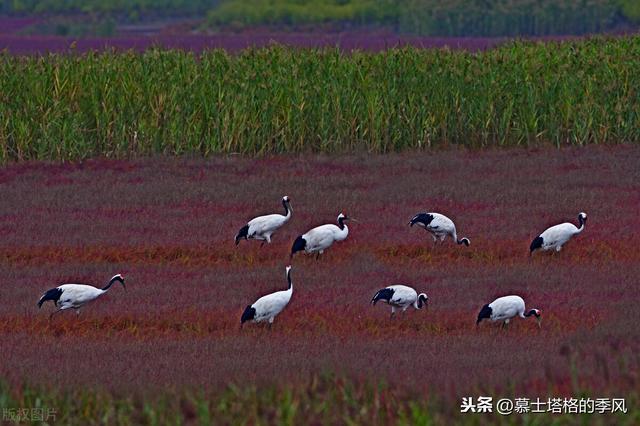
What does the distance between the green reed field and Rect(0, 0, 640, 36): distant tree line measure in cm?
2960

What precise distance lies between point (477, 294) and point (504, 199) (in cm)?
737

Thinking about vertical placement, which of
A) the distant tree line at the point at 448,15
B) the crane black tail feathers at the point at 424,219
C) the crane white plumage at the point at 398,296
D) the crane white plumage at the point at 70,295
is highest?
the crane white plumage at the point at 70,295

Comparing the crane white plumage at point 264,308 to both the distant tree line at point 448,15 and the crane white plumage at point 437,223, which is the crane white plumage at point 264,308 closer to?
the crane white plumage at point 437,223

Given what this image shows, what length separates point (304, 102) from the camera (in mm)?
28531

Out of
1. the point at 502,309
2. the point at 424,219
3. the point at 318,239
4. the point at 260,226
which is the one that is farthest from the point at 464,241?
the point at 502,309

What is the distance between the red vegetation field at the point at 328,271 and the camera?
12586 millimetres

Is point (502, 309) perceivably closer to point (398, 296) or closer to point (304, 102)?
point (398, 296)

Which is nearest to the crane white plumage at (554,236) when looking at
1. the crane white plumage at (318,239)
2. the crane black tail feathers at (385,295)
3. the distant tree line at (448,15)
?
the crane white plumage at (318,239)

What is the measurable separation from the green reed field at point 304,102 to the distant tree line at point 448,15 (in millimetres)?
29600

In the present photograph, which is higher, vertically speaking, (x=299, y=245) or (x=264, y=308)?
(x=264, y=308)

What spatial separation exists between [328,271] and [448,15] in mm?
45517

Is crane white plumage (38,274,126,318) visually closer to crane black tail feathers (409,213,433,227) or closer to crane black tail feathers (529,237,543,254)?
crane black tail feathers (409,213,433,227)

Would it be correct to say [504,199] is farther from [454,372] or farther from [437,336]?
[454,372]

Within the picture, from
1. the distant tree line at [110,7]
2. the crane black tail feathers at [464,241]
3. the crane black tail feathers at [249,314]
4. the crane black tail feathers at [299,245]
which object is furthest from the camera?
the distant tree line at [110,7]
